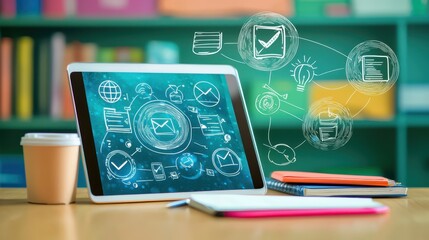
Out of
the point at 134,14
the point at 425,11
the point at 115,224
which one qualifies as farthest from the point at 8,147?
the point at 115,224

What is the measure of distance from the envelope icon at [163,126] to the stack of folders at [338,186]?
0.22m

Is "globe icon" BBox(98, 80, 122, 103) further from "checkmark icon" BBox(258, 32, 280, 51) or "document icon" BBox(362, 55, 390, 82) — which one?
"document icon" BBox(362, 55, 390, 82)

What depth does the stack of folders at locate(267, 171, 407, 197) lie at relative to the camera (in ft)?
4.25

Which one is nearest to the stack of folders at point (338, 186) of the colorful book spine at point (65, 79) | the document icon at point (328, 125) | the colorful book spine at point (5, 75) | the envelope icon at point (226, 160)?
the envelope icon at point (226, 160)

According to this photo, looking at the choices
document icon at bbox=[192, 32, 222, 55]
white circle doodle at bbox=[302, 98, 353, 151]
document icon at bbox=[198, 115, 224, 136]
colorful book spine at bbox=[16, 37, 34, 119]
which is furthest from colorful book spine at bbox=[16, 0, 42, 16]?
document icon at bbox=[198, 115, 224, 136]

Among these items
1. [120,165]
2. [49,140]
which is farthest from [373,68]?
[49,140]

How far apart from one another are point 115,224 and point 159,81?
0.41 metres

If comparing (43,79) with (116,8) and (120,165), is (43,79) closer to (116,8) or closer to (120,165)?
(116,8)

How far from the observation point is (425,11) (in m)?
3.21

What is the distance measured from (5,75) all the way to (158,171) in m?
2.07

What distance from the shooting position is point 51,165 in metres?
1.18

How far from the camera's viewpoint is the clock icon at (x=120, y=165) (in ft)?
4.02

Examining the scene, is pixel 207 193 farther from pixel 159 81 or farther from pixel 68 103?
pixel 68 103

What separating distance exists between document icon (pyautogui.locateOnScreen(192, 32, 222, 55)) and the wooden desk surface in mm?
473
